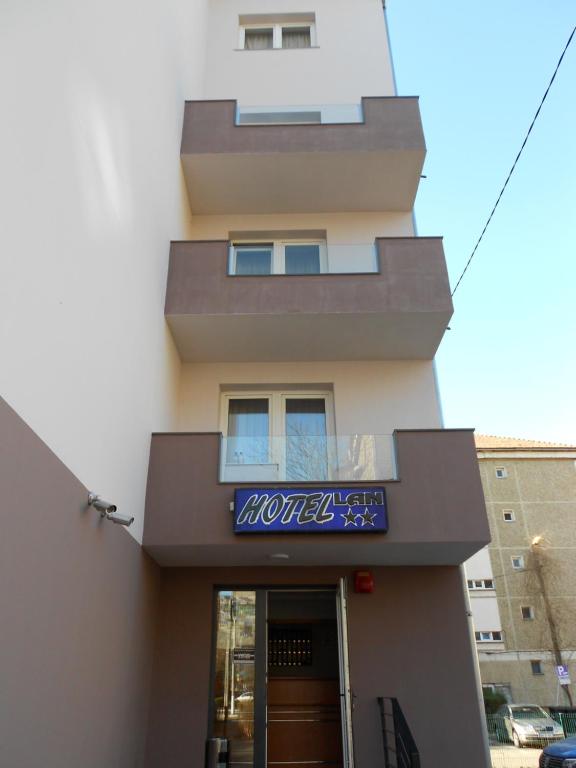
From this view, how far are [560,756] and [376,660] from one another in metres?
6.39

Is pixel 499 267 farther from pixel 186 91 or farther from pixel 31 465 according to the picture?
pixel 31 465

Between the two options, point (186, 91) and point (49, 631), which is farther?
point (186, 91)

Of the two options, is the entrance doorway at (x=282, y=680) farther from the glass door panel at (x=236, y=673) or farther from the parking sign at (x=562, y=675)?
the parking sign at (x=562, y=675)

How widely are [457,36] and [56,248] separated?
26.1 ft

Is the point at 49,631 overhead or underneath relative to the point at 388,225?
underneath

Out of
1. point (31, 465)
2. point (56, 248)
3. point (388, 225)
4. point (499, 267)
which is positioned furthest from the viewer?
point (388, 225)

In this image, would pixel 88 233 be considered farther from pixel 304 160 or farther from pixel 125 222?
pixel 304 160

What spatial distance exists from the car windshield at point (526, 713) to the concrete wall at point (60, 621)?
59.9 ft

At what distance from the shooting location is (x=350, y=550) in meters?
6.75

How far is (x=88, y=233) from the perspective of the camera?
16.1 feet

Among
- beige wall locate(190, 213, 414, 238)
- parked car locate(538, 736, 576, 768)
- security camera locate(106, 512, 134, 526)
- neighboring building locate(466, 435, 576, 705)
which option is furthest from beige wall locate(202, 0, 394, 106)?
neighboring building locate(466, 435, 576, 705)

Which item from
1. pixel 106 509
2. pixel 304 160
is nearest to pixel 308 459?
pixel 106 509

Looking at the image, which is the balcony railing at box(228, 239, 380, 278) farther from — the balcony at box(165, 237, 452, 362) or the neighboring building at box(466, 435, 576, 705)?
the neighboring building at box(466, 435, 576, 705)

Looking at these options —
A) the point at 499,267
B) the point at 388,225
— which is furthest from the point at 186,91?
the point at 499,267
